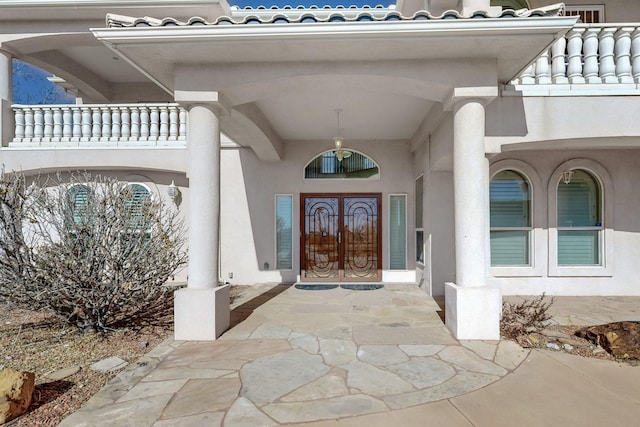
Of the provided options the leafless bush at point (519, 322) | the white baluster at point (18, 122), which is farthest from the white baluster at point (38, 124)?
the leafless bush at point (519, 322)

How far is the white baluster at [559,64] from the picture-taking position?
4.87 metres

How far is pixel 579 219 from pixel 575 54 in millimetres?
3363

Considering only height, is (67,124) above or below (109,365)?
above

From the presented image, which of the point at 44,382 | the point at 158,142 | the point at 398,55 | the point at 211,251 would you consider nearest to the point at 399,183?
the point at 398,55

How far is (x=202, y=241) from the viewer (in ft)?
14.0

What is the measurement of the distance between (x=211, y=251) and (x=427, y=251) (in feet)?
14.2

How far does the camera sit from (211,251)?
170 inches

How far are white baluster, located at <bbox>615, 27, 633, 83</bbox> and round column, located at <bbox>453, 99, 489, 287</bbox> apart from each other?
2.58 m

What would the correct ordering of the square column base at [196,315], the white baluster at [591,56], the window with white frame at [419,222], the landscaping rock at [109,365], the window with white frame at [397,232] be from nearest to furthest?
1. the landscaping rock at [109,365]
2. the square column base at [196,315]
3. the white baluster at [591,56]
4. the window with white frame at [419,222]
5. the window with white frame at [397,232]

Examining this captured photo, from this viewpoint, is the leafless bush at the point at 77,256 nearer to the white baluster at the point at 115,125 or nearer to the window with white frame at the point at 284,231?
the white baluster at the point at 115,125

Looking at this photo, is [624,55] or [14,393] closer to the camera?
[14,393]

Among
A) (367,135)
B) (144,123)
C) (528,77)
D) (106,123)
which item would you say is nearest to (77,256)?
(144,123)

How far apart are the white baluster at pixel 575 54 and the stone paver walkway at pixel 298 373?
4.05 m

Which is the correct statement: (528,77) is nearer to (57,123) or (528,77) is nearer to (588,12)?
(588,12)
